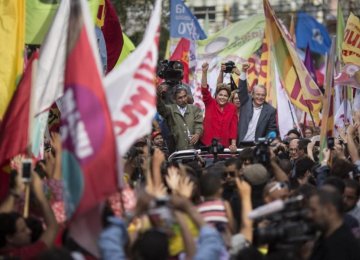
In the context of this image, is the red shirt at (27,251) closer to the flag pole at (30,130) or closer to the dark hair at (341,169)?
the flag pole at (30,130)

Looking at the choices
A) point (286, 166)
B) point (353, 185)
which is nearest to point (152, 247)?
point (353, 185)

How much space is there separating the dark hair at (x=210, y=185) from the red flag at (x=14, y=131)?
1421mm

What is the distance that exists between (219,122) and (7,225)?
7.72 m

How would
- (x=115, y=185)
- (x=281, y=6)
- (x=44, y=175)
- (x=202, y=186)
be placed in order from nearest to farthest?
1. (x=115, y=185)
2. (x=202, y=186)
3. (x=44, y=175)
4. (x=281, y=6)

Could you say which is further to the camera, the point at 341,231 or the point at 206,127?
the point at 206,127

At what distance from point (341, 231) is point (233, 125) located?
25.8 feet

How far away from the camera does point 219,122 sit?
57.9 feet

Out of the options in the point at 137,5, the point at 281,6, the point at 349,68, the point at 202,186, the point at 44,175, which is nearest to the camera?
the point at 202,186

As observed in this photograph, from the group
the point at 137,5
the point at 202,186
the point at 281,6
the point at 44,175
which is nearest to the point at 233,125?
the point at 44,175

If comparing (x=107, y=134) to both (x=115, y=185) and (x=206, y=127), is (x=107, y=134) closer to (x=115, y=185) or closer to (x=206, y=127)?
(x=115, y=185)

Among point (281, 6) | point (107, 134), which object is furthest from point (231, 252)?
point (281, 6)

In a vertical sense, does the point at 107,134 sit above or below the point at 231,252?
above

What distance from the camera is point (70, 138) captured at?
388 inches

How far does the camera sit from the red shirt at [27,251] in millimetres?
10070
